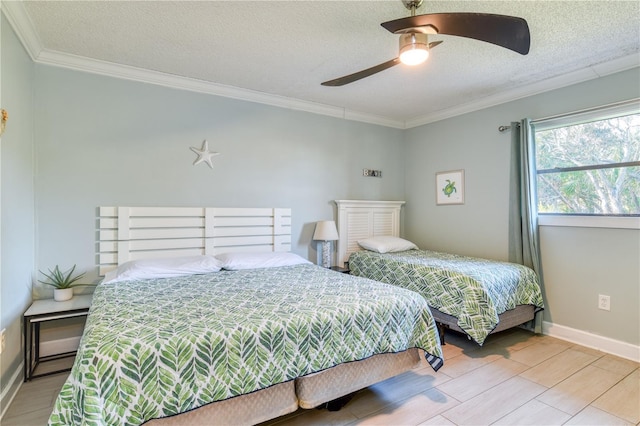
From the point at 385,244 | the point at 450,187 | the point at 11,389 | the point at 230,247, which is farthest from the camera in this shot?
the point at 450,187

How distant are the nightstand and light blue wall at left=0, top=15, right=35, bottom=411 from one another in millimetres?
61

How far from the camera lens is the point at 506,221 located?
11.5ft

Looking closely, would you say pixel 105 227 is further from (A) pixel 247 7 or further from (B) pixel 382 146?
(B) pixel 382 146

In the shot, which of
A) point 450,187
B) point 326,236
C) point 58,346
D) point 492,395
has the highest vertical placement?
point 450,187

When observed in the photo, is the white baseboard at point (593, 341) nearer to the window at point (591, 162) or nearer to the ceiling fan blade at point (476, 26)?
the window at point (591, 162)

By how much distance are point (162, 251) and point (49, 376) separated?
1188 mm

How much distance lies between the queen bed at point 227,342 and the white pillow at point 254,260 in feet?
0.44

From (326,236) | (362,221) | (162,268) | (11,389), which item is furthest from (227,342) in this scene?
(362,221)

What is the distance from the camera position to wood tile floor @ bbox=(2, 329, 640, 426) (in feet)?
6.16

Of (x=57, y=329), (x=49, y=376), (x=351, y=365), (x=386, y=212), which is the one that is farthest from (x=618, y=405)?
(x=57, y=329)

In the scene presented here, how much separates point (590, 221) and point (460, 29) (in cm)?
232

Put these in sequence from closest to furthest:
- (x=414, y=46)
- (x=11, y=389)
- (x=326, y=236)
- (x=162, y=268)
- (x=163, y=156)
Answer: (x=414, y=46) → (x=11, y=389) → (x=162, y=268) → (x=163, y=156) → (x=326, y=236)

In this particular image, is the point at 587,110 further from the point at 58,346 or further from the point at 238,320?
the point at 58,346

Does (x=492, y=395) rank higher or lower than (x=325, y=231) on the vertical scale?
lower
